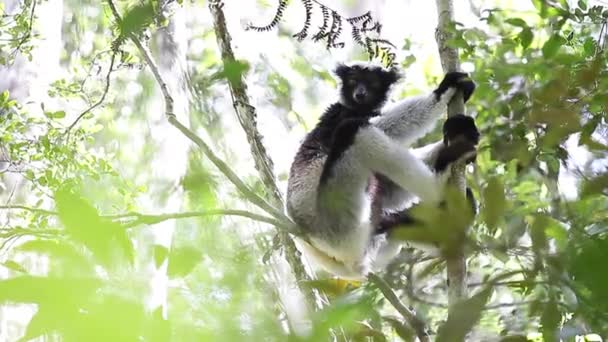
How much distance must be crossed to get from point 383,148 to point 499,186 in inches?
108

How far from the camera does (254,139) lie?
4.01 meters

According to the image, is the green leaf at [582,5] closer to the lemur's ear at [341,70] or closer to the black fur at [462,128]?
the black fur at [462,128]

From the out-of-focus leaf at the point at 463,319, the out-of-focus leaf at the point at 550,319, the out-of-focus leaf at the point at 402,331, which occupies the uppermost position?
the out-of-focus leaf at the point at 402,331

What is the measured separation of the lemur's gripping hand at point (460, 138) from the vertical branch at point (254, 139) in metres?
1.00

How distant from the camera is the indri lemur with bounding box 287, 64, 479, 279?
3553 mm

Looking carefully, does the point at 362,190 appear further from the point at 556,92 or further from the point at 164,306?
the point at 164,306

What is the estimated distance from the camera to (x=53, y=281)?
0.67 metres

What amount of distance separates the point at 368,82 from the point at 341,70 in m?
0.23

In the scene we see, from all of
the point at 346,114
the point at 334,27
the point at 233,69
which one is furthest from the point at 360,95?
the point at 233,69

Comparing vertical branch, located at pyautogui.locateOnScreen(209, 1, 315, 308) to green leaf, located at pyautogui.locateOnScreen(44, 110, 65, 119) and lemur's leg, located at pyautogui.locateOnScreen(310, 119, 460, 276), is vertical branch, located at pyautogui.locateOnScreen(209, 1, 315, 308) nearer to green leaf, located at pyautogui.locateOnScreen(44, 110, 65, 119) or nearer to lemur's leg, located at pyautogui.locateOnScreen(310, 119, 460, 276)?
lemur's leg, located at pyautogui.locateOnScreen(310, 119, 460, 276)

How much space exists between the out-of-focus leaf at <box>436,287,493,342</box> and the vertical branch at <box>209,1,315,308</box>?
3.05 metres

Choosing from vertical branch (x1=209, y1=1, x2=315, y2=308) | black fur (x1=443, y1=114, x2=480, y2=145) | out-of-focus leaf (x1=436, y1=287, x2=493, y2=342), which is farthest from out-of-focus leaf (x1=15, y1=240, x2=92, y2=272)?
vertical branch (x1=209, y1=1, x2=315, y2=308)

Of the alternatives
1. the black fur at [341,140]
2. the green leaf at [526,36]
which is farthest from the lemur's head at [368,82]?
the green leaf at [526,36]

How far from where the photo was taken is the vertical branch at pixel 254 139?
3891 mm
